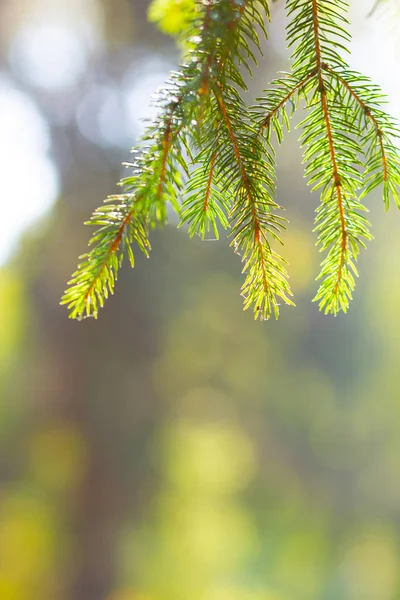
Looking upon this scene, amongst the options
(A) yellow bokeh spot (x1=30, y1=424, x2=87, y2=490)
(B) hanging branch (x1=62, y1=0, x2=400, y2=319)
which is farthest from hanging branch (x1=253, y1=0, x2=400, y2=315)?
(A) yellow bokeh spot (x1=30, y1=424, x2=87, y2=490)

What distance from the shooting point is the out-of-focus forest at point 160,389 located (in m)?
2.49

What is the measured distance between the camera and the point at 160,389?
108 inches

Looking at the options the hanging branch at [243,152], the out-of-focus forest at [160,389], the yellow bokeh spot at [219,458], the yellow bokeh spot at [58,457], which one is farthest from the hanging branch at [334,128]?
the yellow bokeh spot at [219,458]

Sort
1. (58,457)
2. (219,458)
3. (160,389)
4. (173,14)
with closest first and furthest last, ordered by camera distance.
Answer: (173,14), (58,457), (160,389), (219,458)

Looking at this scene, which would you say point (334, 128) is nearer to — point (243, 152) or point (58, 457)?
point (243, 152)

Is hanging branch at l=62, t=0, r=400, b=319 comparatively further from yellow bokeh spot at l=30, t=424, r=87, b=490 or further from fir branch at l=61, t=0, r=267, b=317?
yellow bokeh spot at l=30, t=424, r=87, b=490

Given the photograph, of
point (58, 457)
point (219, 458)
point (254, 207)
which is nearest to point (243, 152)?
point (254, 207)

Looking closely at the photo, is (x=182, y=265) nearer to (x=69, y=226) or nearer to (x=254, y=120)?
(x=69, y=226)

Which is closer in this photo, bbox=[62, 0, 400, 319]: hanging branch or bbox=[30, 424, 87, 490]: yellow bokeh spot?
bbox=[62, 0, 400, 319]: hanging branch

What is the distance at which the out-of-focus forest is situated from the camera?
2.49 m

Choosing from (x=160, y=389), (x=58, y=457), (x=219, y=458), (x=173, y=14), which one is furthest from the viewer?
(x=219, y=458)

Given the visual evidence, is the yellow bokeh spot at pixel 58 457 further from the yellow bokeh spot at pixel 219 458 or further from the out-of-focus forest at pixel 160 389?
the yellow bokeh spot at pixel 219 458

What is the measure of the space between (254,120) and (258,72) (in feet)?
8.41

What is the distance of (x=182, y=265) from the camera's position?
284 centimetres
